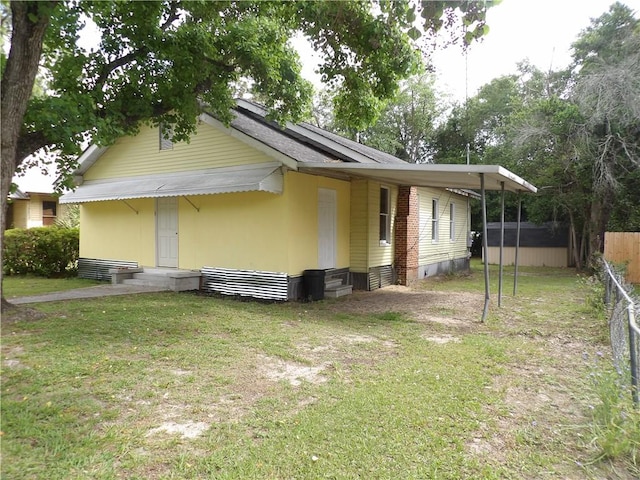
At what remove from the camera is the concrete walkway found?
909 cm

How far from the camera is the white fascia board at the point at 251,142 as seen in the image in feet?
30.2

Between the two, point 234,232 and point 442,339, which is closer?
point 442,339

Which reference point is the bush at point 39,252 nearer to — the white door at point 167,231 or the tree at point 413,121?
the white door at point 167,231

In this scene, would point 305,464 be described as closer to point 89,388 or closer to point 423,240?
point 89,388

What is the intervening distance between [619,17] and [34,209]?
3051 centimetres

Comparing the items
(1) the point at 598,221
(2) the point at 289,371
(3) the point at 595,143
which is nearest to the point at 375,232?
(2) the point at 289,371

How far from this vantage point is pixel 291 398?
430 cm

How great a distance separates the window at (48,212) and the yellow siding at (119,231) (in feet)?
34.5

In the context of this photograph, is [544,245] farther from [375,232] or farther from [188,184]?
[188,184]

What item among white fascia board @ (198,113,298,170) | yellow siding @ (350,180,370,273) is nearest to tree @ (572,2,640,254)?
yellow siding @ (350,180,370,273)

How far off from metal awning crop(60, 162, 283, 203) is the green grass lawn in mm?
2956

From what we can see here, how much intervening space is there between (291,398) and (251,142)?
6791 mm

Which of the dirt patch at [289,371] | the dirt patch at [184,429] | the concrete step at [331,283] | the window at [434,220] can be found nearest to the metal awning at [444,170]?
the concrete step at [331,283]

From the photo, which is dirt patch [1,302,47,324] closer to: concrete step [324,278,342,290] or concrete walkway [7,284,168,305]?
concrete walkway [7,284,168,305]
